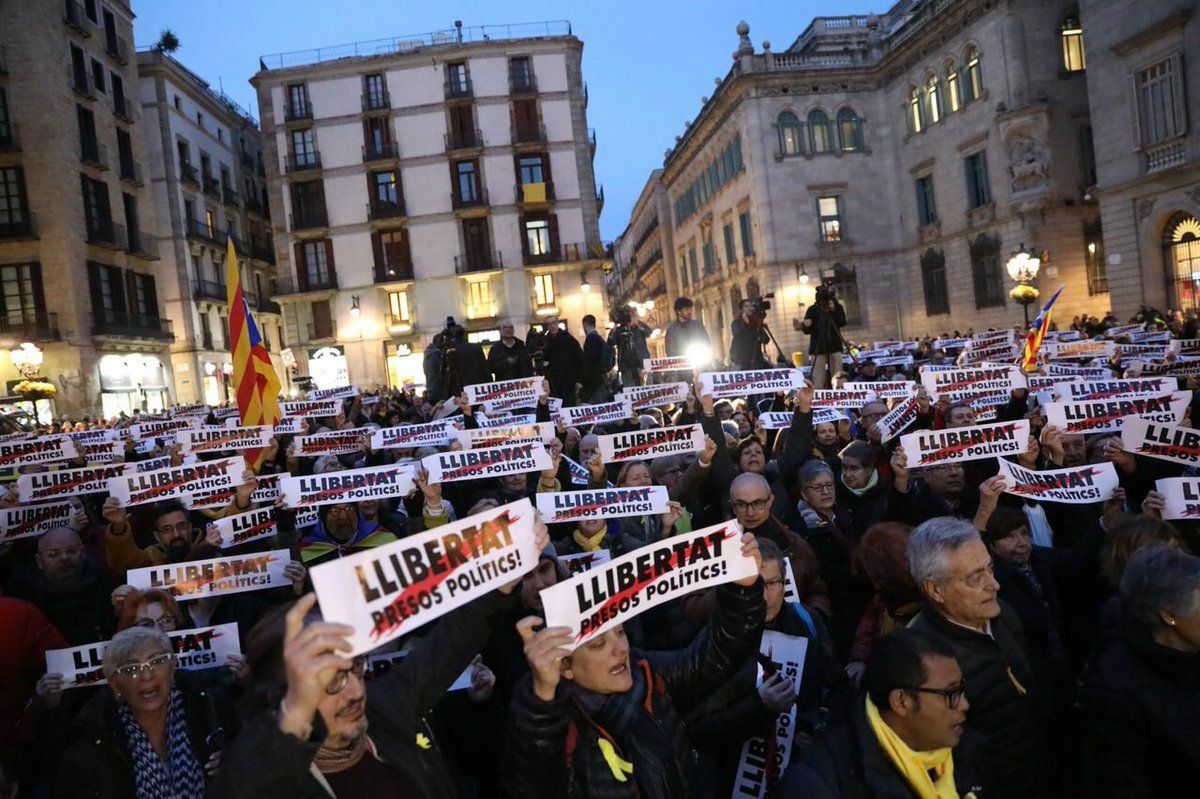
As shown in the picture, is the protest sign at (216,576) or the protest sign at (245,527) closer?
the protest sign at (216,576)

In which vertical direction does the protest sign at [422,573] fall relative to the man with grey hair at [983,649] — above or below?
above

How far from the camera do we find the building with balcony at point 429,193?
42.8 m

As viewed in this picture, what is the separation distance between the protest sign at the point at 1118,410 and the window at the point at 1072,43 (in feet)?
91.2

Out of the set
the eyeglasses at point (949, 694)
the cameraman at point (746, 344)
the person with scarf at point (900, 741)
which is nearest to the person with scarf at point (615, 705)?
the person with scarf at point (900, 741)

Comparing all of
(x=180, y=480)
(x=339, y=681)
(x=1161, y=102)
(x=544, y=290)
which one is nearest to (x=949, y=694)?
(x=339, y=681)

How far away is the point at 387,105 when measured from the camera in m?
43.2

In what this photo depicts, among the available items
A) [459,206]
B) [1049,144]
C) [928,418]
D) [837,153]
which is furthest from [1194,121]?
[459,206]

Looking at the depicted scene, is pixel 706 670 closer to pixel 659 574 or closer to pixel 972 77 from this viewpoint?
Result: pixel 659 574

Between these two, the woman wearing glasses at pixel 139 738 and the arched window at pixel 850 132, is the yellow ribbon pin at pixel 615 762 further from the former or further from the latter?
the arched window at pixel 850 132

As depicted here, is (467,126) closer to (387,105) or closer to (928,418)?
(387,105)

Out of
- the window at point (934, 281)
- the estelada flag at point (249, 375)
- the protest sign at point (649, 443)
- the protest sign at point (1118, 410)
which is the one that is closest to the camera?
the protest sign at point (1118, 410)

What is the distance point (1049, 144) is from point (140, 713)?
32173mm

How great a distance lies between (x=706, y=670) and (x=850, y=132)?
3789 cm

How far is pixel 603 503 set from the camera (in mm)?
5367
